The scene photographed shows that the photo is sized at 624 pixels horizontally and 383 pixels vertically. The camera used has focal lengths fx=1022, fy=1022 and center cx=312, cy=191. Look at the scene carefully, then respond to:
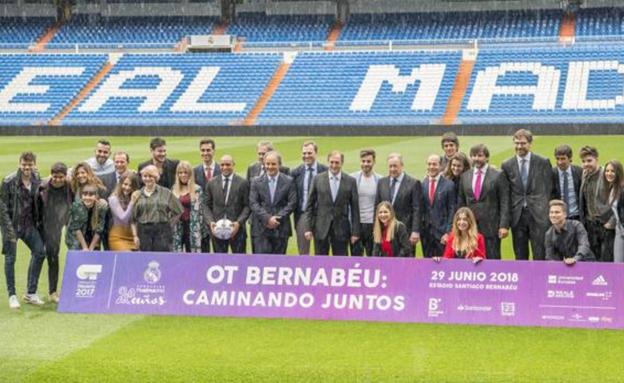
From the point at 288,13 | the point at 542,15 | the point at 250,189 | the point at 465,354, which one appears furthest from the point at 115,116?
the point at 465,354

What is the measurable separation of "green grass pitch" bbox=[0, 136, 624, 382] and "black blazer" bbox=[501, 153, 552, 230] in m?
2.02

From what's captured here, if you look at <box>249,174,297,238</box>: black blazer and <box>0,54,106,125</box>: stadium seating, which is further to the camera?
<box>0,54,106,125</box>: stadium seating

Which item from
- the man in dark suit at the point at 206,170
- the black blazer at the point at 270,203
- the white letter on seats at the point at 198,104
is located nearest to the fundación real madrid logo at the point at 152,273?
the black blazer at the point at 270,203

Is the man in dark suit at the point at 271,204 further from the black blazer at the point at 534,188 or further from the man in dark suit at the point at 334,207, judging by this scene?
the black blazer at the point at 534,188

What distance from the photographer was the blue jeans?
40.5 feet

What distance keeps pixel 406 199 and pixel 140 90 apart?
38.3 meters

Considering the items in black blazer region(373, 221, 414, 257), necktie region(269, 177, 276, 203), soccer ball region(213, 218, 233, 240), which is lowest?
black blazer region(373, 221, 414, 257)

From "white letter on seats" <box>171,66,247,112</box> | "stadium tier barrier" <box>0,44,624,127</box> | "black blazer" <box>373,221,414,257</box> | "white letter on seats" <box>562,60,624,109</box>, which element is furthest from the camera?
"white letter on seats" <box>171,66,247,112</box>

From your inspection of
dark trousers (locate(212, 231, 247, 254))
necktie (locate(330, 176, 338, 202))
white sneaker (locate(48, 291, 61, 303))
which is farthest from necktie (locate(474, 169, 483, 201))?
white sneaker (locate(48, 291, 61, 303))

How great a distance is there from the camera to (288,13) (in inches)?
2355

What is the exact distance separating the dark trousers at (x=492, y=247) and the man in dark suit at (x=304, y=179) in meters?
2.26

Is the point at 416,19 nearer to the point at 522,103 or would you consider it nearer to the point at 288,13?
the point at 288,13

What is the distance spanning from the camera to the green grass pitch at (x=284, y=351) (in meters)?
9.48

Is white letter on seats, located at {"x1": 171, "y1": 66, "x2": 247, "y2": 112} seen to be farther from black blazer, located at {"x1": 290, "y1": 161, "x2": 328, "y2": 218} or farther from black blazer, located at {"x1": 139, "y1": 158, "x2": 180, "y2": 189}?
black blazer, located at {"x1": 290, "y1": 161, "x2": 328, "y2": 218}
